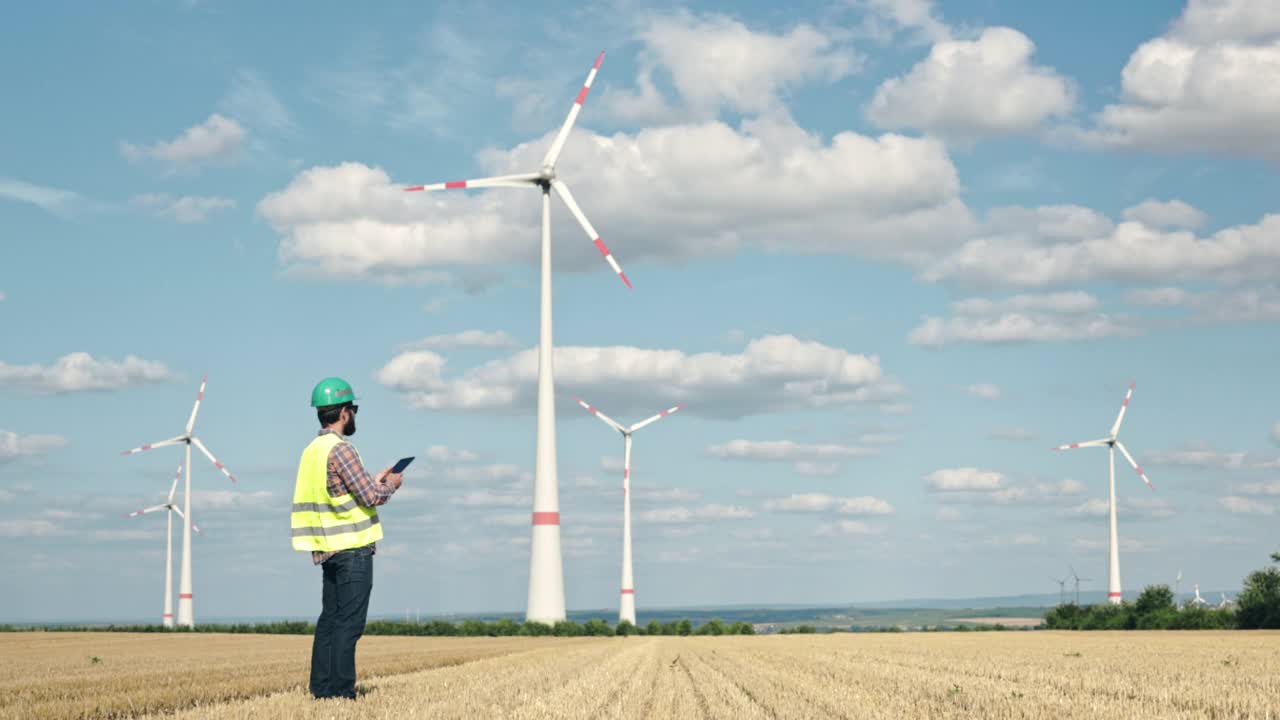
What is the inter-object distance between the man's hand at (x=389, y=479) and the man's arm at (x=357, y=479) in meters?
0.03

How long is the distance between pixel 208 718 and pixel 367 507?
2.87m

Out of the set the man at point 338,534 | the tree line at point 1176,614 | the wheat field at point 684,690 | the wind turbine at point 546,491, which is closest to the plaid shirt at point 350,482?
the man at point 338,534

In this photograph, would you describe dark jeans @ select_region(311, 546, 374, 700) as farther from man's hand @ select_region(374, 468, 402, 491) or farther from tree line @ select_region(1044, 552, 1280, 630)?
tree line @ select_region(1044, 552, 1280, 630)

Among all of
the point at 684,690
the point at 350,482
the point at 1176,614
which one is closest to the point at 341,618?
the point at 350,482

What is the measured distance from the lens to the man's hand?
13.9 meters

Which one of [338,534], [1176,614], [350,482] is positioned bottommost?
[1176,614]

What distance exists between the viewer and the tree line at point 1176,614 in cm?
7744

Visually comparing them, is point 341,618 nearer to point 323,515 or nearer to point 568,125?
point 323,515

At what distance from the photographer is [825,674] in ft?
63.1

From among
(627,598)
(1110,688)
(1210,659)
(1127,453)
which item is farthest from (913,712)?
(1127,453)

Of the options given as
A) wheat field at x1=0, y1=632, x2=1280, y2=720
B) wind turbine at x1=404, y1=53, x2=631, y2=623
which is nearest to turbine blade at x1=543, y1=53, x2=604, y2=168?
wind turbine at x1=404, y1=53, x2=631, y2=623

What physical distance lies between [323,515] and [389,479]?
0.82m

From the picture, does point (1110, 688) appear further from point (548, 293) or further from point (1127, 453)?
point (1127, 453)

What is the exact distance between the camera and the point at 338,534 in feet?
45.5
